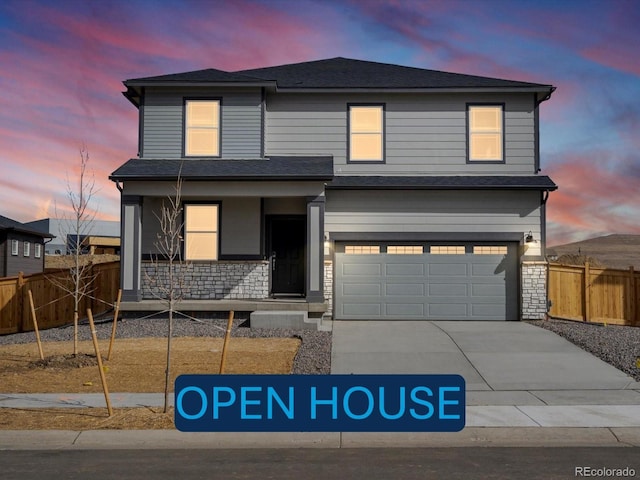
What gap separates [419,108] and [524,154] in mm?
3465

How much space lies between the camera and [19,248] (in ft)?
121

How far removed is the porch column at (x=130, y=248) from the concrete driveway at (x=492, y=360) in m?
5.79

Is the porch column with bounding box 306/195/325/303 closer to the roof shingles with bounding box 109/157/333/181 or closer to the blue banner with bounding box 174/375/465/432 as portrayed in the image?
the roof shingles with bounding box 109/157/333/181

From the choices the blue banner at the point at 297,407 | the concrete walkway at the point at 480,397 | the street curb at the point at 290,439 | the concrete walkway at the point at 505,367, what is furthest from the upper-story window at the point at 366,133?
the street curb at the point at 290,439

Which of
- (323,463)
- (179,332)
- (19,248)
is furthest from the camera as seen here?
(19,248)

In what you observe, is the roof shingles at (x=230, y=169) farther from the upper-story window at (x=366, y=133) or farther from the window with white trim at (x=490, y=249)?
the window with white trim at (x=490, y=249)

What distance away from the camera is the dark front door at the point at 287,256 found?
2103 centimetres

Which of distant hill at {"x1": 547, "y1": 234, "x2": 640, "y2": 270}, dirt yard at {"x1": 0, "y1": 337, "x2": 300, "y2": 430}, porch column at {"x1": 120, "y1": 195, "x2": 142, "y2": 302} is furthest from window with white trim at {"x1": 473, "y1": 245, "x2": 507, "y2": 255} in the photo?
distant hill at {"x1": 547, "y1": 234, "x2": 640, "y2": 270}

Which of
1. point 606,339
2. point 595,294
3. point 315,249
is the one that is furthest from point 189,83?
point 595,294

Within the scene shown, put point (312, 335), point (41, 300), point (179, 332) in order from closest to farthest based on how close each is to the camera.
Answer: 1. point (312, 335)
2. point (179, 332)
3. point (41, 300)

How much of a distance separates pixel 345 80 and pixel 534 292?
8652mm

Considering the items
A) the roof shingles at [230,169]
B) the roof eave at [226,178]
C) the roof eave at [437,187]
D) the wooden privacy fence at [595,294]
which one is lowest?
the wooden privacy fence at [595,294]

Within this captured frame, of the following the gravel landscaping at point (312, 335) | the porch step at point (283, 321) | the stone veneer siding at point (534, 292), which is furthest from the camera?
the stone veneer siding at point (534, 292)

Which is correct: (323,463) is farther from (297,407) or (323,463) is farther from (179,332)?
(179,332)
